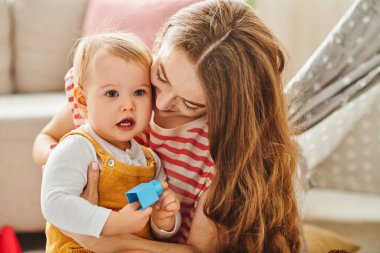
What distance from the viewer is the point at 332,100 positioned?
2.23 meters

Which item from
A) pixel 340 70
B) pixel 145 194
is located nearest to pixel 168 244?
pixel 145 194

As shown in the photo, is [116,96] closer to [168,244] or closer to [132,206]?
[132,206]

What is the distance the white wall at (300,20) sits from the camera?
354 centimetres

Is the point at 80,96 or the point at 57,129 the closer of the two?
the point at 80,96

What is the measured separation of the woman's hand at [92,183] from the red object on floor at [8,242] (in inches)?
37.9

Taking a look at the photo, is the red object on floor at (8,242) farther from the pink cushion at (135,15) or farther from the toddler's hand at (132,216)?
the toddler's hand at (132,216)

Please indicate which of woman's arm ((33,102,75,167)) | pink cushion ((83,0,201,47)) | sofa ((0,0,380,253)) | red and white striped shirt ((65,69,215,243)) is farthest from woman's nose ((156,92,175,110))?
pink cushion ((83,0,201,47))

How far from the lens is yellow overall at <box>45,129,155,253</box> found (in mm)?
1462

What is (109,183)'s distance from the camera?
147 centimetres

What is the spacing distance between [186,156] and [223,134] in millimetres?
158

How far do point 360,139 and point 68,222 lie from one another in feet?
5.62

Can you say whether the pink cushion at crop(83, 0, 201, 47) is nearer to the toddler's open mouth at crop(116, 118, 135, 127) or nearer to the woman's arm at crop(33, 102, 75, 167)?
the woman's arm at crop(33, 102, 75, 167)

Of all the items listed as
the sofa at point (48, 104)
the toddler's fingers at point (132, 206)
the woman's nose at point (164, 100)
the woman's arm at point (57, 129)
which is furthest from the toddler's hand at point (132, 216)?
the sofa at point (48, 104)

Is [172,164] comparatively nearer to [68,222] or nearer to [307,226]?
[68,222]
